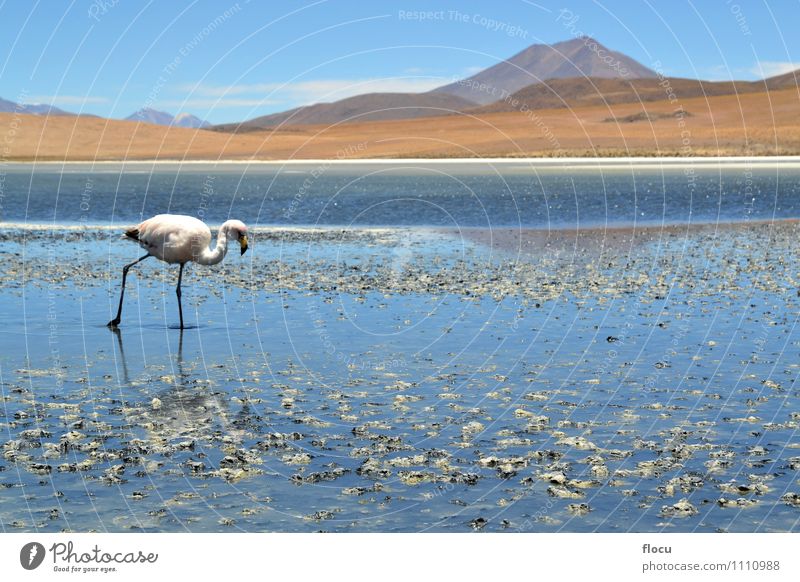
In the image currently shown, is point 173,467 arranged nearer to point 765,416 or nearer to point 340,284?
point 765,416

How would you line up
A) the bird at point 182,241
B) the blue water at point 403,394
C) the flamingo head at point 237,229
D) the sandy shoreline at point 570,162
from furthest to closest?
the sandy shoreline at point 570,162 → the bird at point 182,241 → the flamingo head at point 237,229 → the blue water at point 403,394

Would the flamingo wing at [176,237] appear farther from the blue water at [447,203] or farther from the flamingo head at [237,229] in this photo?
the blue water at [447,203]

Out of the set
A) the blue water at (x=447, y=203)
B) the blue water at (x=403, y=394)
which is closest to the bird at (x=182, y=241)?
the blue water at (x=403, y=394)

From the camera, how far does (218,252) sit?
2116 centimetres

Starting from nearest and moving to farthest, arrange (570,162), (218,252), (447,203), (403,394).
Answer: (403,394)
(218,252)
(447,203)
(570,162)

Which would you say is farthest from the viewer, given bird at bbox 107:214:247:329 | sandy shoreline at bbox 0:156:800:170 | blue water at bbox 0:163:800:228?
sandy shoreline at bbox 0:156:800:170

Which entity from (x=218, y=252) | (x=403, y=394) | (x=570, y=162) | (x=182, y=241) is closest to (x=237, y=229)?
(x=218, y=252)

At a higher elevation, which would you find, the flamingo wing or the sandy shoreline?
the sandy shoreline

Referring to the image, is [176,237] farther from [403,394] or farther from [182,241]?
[403,394]

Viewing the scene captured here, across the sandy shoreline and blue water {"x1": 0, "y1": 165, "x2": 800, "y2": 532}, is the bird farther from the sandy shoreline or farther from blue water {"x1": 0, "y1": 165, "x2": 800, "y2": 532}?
the sandy shoreline

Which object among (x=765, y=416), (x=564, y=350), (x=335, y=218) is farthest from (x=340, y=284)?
(x=335, y=218)

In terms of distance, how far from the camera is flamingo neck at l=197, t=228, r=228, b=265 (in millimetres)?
21003

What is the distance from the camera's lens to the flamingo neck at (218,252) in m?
21.0

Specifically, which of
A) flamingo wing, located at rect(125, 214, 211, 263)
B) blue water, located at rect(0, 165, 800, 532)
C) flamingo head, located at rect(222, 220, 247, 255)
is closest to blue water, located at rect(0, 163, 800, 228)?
blue water, located at rect(0, 165, 800, 532)
